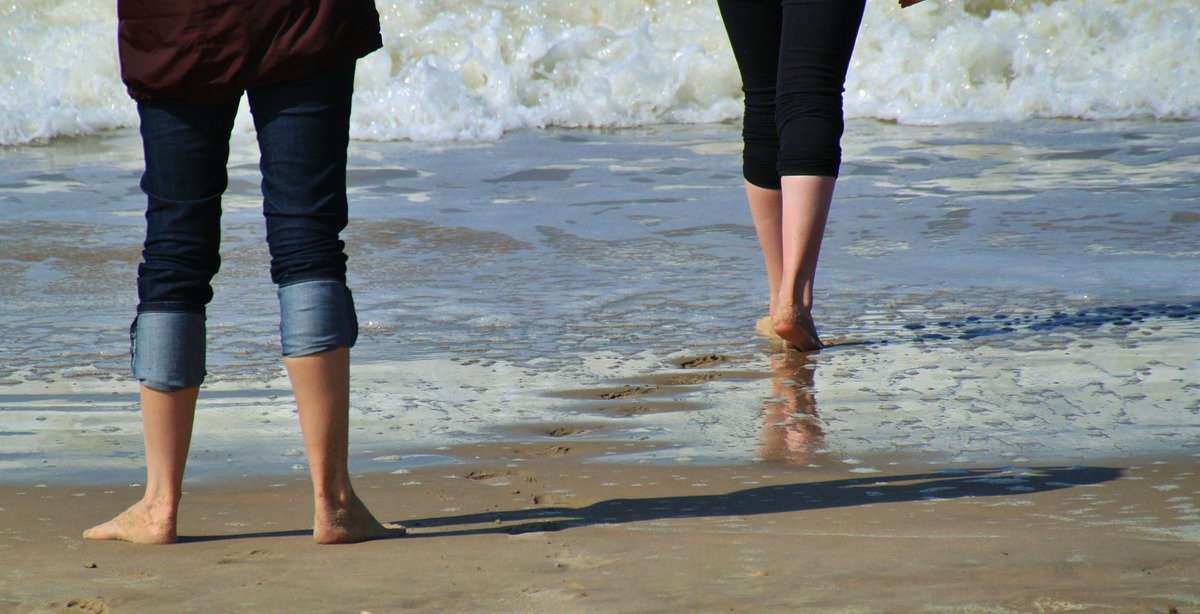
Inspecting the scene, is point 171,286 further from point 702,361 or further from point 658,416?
point 702,361

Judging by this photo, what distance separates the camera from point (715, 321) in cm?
411

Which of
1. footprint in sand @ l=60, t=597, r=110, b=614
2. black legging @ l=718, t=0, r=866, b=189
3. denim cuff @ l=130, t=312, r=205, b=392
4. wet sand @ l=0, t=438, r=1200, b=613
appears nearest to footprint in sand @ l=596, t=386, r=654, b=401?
wet sand @ l=0, t=438, r=1200, b=613

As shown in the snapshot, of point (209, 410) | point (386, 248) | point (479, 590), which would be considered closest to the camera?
point (479, 590)

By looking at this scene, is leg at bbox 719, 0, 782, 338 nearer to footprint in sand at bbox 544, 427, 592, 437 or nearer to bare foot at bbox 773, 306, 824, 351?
bare foot at bbox 773, 306, 824, 351

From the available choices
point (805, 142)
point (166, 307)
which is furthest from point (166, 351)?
point (805, 142)

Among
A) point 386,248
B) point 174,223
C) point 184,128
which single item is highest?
point 184,128

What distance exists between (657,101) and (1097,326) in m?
6.93

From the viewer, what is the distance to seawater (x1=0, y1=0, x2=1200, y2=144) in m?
9.92

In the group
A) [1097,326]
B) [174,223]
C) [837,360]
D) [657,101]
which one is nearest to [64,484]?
[174,223]

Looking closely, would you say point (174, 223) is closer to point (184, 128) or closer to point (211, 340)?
point (184, 128)

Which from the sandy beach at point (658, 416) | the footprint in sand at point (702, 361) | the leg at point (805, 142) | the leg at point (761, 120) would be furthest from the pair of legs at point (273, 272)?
the leg at point (761, 120)

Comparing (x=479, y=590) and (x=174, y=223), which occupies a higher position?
(x=174, y=223)

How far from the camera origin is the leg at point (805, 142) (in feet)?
11.6

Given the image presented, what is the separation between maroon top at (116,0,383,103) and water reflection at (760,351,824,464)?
3.71 ft
